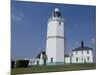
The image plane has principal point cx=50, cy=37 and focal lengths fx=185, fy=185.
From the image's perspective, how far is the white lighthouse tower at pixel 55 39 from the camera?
2.66m

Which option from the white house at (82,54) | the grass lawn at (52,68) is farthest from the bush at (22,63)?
the white house at (82,54)

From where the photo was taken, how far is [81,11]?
111 inches

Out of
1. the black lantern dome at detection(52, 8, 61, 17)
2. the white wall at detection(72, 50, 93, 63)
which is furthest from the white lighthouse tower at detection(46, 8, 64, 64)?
the white wall at detection(72, 50, 93, 63)

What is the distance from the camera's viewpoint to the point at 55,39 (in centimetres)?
270

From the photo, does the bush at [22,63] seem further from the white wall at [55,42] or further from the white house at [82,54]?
the white house at [82,54]

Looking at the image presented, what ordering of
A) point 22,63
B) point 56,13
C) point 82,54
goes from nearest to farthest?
point 22,63
point 56,13
point 82,54

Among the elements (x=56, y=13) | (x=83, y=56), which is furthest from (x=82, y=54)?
(x=56, y=13)

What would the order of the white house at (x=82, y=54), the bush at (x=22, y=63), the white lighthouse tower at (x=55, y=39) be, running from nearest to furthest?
the bush at (x=22, y=63) < the white lighthouse tower at (x=55, y=39) < the white house at (x=82, y=54)

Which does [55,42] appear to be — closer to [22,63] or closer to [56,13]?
[56,13]

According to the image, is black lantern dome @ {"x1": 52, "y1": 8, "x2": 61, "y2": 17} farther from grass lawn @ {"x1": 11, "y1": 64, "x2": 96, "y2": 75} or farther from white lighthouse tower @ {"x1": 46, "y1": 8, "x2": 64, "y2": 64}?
grass lawn @ {"x1": 11, "y1": 64, "x2": 96, "y2": 75}

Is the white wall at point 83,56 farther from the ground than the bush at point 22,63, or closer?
farther from the ground

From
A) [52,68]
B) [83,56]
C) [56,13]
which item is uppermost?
[56,13]

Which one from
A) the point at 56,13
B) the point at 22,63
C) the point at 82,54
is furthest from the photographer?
the point at 82,54

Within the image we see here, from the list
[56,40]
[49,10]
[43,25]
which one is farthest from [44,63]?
[49,10]
